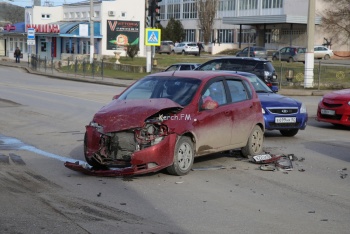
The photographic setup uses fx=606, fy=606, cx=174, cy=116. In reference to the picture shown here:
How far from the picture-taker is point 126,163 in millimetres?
9062

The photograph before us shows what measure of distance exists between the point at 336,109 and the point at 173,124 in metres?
8.33

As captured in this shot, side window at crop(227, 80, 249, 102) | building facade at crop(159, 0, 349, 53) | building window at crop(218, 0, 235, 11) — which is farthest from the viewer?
building window at crop(218, 0, 235, 11)

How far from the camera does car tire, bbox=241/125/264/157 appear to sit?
11.2 meters

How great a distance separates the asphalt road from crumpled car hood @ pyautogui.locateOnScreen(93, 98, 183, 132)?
83 cm

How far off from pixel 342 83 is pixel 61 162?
26.5 meters

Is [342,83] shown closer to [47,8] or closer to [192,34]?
[47,8]

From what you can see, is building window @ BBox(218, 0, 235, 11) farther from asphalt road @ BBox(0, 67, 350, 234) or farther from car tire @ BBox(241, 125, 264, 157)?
car tire @ BBox(241, 125, 264, 157)

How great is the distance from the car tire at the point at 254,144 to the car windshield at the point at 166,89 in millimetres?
1759

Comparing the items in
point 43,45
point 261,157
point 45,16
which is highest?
point 45,16

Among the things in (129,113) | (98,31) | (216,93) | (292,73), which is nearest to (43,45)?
(98,31)

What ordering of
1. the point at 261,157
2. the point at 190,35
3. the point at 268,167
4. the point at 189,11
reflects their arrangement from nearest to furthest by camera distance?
the point at 268,167 → the point at 261,157 → the point at 189,11 → the point at 190,35

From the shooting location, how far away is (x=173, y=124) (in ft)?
30.2

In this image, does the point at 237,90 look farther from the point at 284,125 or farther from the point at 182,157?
the point at 284,125

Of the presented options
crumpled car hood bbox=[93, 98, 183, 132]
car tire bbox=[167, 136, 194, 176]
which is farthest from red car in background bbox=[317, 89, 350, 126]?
crumpled car hood bbox=[93, 98, 183, 132]
